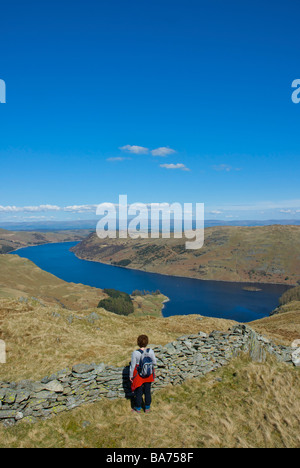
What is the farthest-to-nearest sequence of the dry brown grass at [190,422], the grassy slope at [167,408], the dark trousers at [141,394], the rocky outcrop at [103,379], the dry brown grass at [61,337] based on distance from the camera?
1. the dry brown grass at [61,337]
2. the dark trousers at [141,394]
3. the rocky outcrop at [103,379]
4. the grassy slope at [167,408]
5. the dry brown grass at [190,422]

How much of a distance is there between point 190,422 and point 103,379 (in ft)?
15.0

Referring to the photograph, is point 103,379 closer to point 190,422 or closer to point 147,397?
point 147,397

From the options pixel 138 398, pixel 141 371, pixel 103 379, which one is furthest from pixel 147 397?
pixel 103 379

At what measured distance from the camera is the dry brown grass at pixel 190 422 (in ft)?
33.4

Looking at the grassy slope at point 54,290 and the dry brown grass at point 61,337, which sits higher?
the dry brown grass at point 61,337

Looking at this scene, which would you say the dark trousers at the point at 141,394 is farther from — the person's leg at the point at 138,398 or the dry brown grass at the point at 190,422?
the dry brown grass at the point at 190,422

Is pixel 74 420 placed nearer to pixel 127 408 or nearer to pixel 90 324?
pixel 127 408

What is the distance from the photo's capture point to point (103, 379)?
13039 mm

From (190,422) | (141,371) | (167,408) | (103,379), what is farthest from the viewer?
(103,379)

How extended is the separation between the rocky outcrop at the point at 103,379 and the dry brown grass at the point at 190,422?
1.56 feet

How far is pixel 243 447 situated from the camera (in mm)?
9633

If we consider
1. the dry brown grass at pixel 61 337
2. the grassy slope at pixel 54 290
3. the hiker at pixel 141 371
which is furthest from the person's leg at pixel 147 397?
the grassy slope at pixel 54 290
